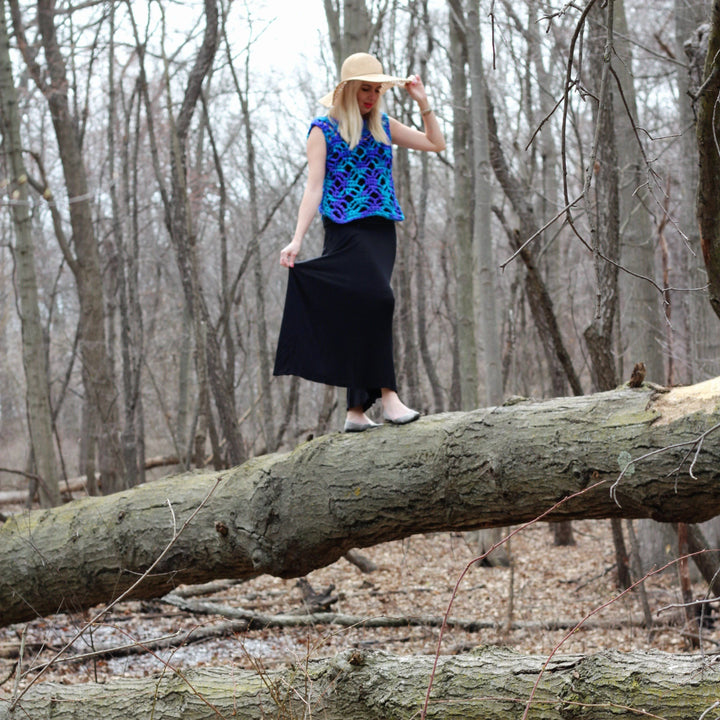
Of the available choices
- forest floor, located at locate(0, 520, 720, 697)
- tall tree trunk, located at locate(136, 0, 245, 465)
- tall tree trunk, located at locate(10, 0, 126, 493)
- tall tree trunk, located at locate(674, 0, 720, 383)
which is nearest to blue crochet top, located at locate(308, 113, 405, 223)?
forest floor, located at locate(0, 520, 720, 697)

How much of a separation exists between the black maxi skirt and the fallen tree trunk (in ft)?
4.54

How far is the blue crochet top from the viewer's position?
427 cm

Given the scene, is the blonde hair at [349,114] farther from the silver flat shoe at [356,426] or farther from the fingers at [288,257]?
the silver flat shoe at [356,426]

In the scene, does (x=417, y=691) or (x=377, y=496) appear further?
(x=377, y=496)

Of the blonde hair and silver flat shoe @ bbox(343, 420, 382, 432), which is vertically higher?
the blonde hair

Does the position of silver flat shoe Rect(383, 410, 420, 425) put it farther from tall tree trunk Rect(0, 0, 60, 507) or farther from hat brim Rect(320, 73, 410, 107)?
tall tree trunk Rect(0, 0, 60, 507)

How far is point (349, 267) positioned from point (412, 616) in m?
2.35

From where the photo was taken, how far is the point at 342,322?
4.17 metres

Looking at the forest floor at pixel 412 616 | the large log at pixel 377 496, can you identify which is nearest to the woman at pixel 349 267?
the large log at pixel 377 496

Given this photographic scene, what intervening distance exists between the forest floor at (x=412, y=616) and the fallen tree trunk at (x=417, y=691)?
49 cm

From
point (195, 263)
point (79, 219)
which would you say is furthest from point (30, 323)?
point (79, 219)

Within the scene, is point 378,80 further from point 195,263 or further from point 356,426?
point 195,263

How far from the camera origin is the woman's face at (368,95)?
428 cm

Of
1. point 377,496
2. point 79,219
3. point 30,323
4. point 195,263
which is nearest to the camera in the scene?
point 377,496
